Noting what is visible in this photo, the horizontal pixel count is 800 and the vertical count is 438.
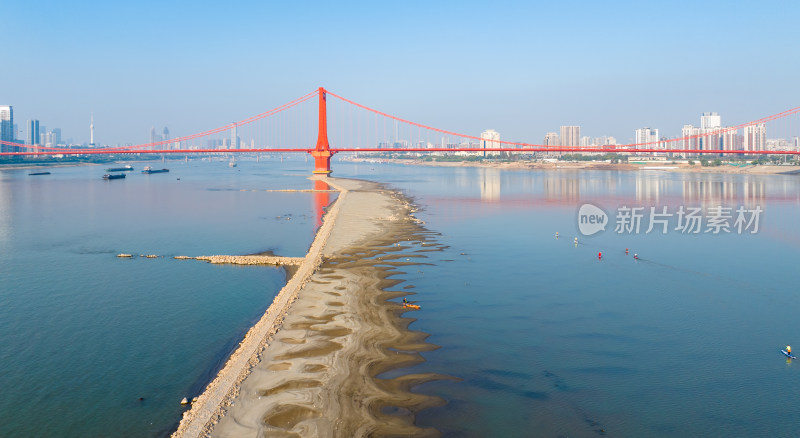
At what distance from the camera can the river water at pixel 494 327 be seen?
763cm

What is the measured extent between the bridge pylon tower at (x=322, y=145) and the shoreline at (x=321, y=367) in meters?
55.8

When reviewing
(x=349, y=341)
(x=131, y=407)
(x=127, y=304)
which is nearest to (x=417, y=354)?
(x=349, y=341)

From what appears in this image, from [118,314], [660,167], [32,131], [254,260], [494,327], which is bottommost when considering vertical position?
[494,327]

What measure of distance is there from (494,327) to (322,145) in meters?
61.3

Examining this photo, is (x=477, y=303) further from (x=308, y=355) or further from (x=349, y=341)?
(x=308, y=355)

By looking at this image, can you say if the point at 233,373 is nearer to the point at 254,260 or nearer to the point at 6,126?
the point at 254,260

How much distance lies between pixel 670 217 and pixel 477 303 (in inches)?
883

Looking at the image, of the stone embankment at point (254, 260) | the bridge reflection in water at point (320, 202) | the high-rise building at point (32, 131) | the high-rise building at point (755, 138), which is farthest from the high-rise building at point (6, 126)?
the high-rise building at point (755, 138)

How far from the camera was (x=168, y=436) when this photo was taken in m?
6.88

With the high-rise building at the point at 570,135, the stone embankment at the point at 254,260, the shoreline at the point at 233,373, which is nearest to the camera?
the shoreline at the point at 233,373

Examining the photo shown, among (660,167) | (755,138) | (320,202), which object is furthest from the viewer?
(755,138)

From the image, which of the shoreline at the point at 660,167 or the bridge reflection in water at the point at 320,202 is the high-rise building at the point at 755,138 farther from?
the bridge reflection in water at the point at 320,202

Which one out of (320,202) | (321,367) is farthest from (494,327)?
(320,202)

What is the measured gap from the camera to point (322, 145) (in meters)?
69.9
